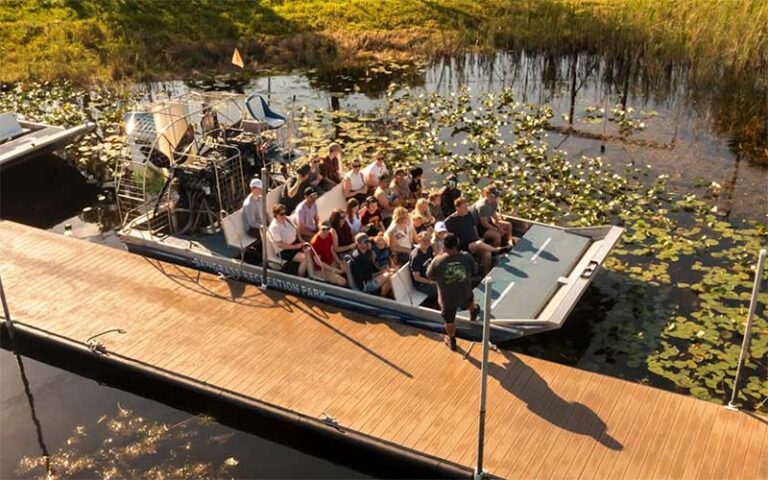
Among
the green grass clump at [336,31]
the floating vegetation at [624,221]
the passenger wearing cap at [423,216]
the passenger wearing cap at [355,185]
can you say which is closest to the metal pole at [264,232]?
the passenger wearing cap at [355,185]

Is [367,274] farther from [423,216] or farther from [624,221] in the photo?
[624,221]

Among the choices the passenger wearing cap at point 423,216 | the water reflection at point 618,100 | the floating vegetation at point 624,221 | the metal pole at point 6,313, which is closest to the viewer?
the floating vegetation at point 624,221

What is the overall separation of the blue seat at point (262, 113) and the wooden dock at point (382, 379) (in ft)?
12.4

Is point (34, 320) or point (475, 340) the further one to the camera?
point (34, 320)

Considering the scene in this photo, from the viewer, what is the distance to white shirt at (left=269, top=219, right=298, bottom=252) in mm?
11695

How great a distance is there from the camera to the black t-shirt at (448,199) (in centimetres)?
1288

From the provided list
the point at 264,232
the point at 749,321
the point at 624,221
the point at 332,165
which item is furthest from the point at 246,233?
the point at 749,321

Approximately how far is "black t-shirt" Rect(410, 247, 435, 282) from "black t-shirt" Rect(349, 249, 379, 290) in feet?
1.99

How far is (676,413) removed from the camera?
9070mm

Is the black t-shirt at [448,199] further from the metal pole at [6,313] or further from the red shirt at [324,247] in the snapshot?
the metal pole at [6,313]

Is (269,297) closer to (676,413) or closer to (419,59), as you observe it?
(676,413)

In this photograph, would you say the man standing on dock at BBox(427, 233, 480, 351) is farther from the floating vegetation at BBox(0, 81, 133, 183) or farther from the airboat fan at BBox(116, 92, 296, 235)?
the floating vegetation at BBox(0, 81, 133, 183)

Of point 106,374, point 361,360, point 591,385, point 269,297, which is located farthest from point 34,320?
point 591,385

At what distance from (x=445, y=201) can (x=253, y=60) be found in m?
15.5
